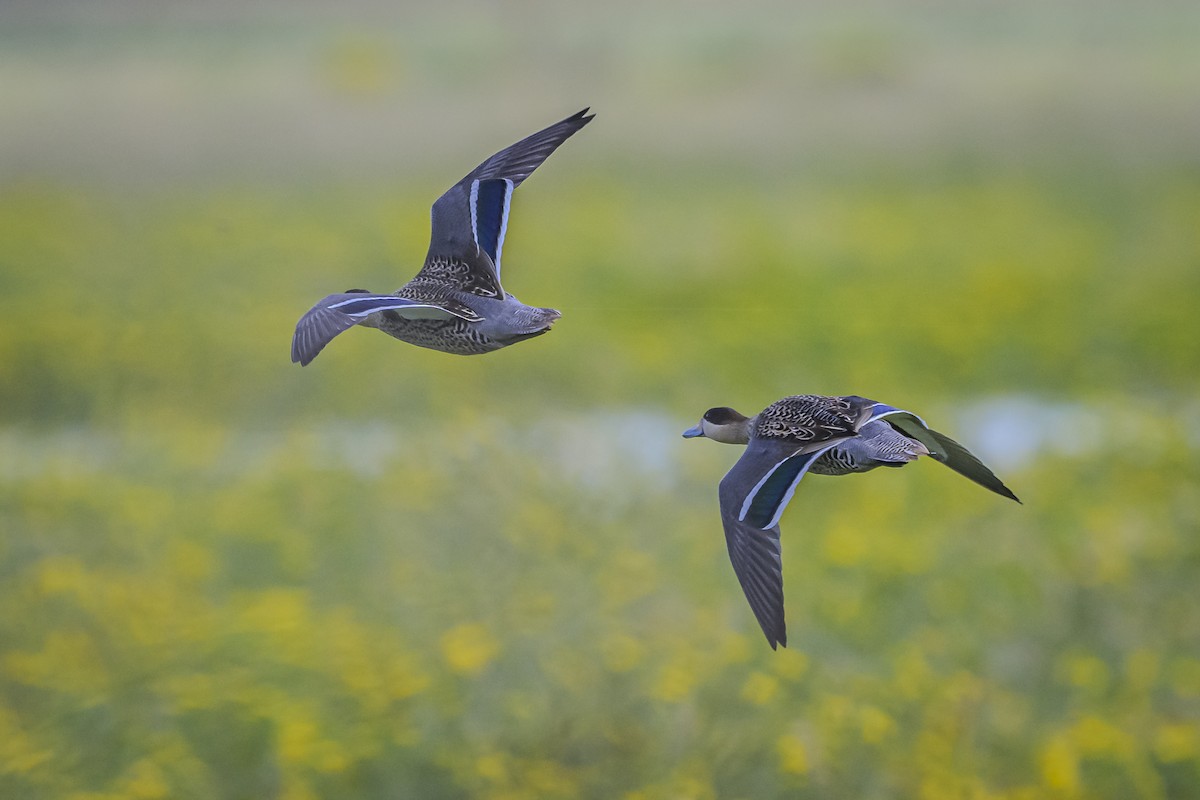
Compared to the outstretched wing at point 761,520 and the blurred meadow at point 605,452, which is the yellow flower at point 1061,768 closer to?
the blurred meadow at point 605,452

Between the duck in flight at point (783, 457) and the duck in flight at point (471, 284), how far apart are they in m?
0.39

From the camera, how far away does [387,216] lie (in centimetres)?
890

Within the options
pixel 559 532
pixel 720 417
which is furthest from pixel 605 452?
pixel 720 417

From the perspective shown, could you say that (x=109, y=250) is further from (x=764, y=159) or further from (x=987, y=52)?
(x=987, y=52)

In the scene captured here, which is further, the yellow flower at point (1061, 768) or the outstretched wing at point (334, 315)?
the yellow flower at point (1061, 768)

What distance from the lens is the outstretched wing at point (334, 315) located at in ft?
6.39

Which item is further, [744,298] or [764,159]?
[764,159]

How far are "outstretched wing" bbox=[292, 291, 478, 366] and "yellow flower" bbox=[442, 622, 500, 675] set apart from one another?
2.22m

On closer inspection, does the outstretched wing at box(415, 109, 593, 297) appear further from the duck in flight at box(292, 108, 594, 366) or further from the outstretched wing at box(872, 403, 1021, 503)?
the outstretched wing at box(872, 403, 1021, 503)

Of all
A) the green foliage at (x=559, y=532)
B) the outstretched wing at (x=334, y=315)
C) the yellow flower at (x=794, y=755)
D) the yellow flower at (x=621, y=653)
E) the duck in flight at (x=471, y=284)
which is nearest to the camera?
the outstretched wing at (x=334, y=315)

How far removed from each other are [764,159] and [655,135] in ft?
Answer: 2.30

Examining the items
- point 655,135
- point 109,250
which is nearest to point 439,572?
point 109,250

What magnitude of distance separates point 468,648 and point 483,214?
2.00 meters

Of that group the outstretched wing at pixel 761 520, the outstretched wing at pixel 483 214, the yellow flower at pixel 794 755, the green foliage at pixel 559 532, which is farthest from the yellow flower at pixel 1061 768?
the outstretched wing at pixel 483 214
